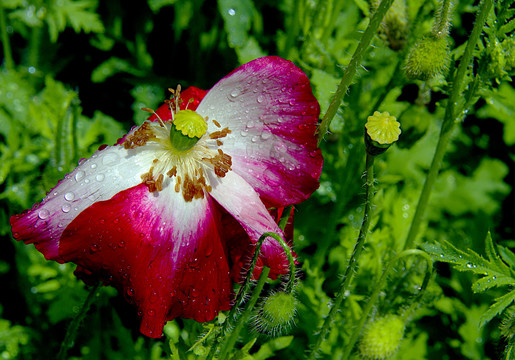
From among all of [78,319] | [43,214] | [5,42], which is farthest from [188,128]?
[5,42]

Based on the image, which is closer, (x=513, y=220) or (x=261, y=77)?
(x=261, y=77)

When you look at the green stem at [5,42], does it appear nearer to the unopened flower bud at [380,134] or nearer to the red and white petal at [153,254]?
the red and white petal at [153,254]

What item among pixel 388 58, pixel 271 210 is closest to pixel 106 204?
pixel 271 210

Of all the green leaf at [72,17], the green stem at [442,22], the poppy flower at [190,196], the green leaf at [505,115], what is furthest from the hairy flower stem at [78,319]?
the green leaf at [505,115]

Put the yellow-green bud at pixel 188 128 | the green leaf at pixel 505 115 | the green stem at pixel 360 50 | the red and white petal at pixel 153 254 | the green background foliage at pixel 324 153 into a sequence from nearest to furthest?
the green stem at pixel 360 50, the red and white petal at pixel 153 254, the yellow-green bud at pixel 188 128, the green background foliage at pixel 324 153, the green leaf at pixel 505 115

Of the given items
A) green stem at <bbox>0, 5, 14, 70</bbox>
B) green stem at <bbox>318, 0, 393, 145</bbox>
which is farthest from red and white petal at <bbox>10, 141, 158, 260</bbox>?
green stem at <bbox>0, 5, 14, 70</bbox>

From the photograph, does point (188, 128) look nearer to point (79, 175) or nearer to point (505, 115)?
point (79, 175)

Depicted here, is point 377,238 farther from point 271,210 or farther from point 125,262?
point 125,262
